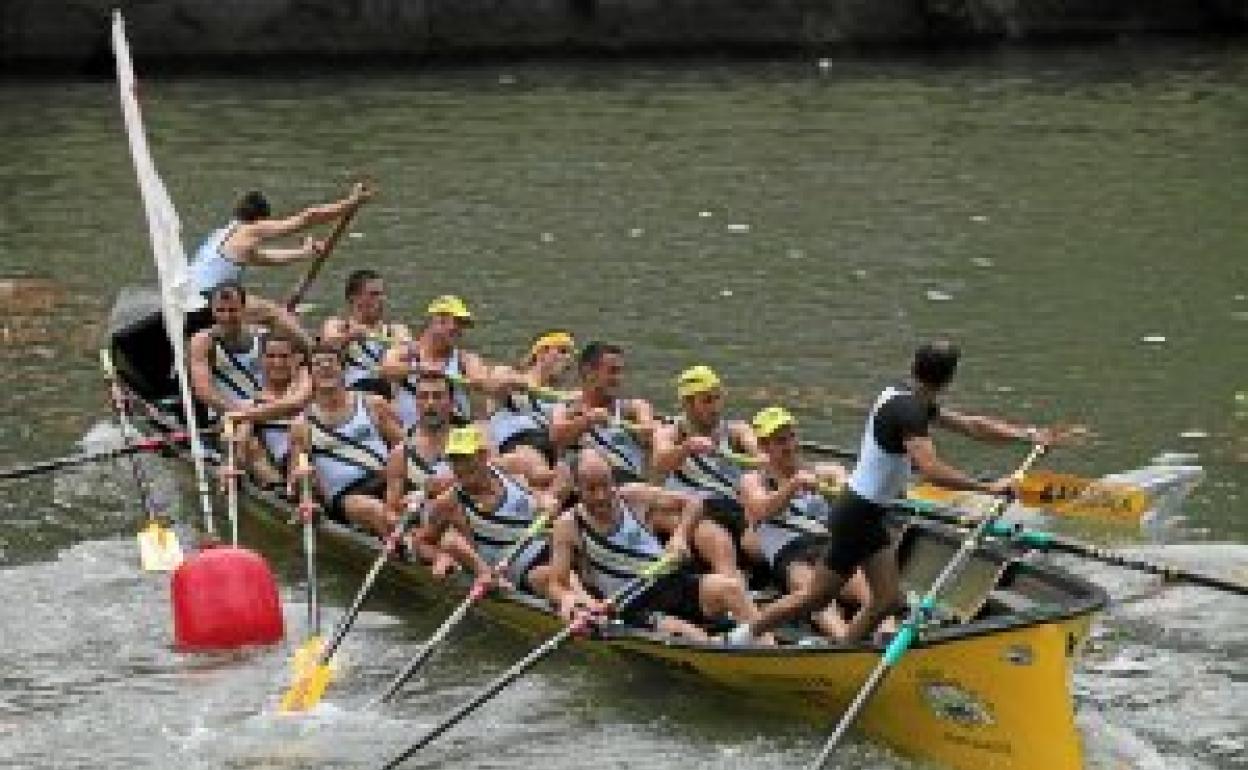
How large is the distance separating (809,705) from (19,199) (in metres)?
17.5

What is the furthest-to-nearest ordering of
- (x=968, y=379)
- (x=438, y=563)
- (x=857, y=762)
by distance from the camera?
(x=968, y=379) → (x=438, y=563) → (x=857, y=762)

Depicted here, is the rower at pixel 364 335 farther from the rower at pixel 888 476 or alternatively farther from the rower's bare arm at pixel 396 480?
the rower at pixel 888 476

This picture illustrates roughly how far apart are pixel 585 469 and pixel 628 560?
56 centimetres

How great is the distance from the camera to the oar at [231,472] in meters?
14.0

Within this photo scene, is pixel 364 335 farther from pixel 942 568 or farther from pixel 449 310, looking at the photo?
pixel 942 568

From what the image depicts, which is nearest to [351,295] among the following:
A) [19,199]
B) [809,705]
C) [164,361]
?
[164,361]

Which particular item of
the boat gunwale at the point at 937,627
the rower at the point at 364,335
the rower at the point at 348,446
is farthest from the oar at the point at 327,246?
the boat gunwale at the point at 937,627

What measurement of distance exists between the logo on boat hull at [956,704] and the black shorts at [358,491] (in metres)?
4.49

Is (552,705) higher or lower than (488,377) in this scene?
lower

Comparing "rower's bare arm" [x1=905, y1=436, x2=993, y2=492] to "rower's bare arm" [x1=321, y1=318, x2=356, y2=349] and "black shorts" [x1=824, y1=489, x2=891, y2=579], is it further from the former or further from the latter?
"rower's bare arm" [x1=321, y1=318, x2=356, y2=349]

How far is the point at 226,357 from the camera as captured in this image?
52.9 ft

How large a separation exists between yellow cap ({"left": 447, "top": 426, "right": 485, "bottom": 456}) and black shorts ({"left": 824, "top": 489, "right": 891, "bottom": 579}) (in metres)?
2.55

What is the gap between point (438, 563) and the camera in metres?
13.1

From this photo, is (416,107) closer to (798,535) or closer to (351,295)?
(351,295)
